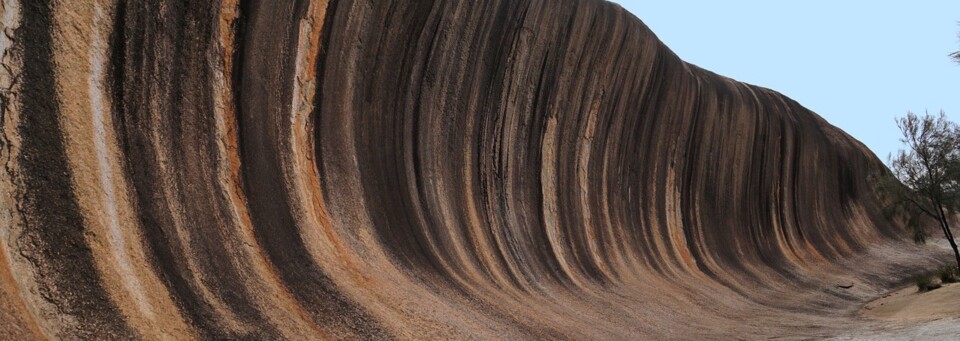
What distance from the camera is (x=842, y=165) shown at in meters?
30.8

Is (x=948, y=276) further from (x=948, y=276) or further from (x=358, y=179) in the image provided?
(x=358, y=179)

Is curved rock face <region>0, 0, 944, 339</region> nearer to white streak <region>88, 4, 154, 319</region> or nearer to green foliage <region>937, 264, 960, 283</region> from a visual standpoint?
white streak <region>88, 4, 154, 319</region>

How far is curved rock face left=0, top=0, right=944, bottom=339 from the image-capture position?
5.80 meters

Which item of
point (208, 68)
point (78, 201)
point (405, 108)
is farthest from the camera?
point (405, 108)

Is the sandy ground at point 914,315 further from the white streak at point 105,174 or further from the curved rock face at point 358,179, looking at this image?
the white streak at point 105,174

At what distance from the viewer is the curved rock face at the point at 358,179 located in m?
5.80

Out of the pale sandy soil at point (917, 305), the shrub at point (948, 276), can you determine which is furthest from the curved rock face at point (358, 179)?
the shrub at point (948, 276)

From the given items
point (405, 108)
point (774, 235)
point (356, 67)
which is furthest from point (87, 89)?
point (774, 235)

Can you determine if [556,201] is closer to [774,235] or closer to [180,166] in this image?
[180,166]

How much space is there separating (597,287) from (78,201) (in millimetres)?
8741

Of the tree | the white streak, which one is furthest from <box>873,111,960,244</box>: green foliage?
the white streak

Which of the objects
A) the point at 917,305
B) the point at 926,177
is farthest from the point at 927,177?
the point at 917,305

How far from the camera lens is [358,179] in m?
9.53

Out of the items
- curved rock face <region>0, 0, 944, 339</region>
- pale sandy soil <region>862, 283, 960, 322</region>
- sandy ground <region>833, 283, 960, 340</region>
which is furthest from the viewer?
pale sandy soil <region>862, 283, 960, 322</region>
